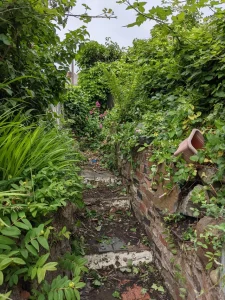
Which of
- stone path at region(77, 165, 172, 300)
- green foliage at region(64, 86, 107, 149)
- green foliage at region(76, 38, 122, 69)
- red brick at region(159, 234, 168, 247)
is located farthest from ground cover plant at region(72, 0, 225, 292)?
green foliage at region(76, 38, 122, 69)

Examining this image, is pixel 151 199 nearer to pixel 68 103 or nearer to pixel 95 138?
pixel 95 138

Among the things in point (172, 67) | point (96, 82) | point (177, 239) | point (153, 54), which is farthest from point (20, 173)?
point (96, 82)

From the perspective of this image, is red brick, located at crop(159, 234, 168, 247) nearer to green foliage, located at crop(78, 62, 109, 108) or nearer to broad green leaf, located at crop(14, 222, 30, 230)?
broad green leaf, located at crop(14, 222, 30, 230)

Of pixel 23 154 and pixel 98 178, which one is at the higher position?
pixel 23 154

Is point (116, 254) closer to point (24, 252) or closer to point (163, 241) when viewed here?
point (163, 241)

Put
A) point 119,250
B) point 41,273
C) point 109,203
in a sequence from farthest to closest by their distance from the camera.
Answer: point 109,203
point 119,250
point 41,273

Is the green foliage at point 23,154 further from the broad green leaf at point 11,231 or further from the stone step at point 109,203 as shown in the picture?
the stone step at point 109,203

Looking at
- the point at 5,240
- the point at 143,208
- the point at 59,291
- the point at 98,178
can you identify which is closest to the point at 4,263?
the point at 5,240

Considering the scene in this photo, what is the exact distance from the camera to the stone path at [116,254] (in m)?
1.85

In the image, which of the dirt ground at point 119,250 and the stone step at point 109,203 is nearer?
the dirt ground at point 119,250

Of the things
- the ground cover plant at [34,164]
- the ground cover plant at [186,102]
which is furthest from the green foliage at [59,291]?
the ground cover plant at [186,102]

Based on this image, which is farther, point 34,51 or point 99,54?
point 99,54

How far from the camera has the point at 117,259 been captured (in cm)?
211

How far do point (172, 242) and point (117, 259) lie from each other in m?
0.64
